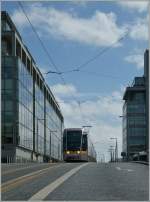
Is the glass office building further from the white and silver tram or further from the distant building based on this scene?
the distant building

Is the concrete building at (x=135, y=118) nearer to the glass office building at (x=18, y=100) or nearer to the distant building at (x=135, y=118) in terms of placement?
the distant building at (x=135, y=118)

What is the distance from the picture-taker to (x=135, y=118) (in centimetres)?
16762

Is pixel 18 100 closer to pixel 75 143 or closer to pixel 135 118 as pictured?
pixel 75 143

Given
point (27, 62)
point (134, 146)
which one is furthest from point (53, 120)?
point (27, 62)

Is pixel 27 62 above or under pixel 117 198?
above

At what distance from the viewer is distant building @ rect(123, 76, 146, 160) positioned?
162 meters

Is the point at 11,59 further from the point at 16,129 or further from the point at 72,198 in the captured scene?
the point at 72,198

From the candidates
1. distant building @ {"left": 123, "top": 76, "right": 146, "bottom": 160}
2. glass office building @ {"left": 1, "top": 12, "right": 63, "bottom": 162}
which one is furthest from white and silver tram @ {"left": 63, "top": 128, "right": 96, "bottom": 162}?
distant building @ {"left": 123, "top": 76, "right": 146, "bottom": 160}

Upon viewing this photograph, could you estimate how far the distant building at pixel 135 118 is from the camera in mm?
161875

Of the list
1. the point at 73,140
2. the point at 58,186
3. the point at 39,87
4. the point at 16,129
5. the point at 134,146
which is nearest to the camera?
the point at 58,186

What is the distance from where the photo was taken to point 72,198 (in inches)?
516

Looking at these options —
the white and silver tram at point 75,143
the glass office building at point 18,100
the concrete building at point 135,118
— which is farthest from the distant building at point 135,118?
the white and silver tram at point 75,143

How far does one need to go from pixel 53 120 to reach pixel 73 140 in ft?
284

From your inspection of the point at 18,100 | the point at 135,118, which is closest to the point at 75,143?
the point at 18,100
